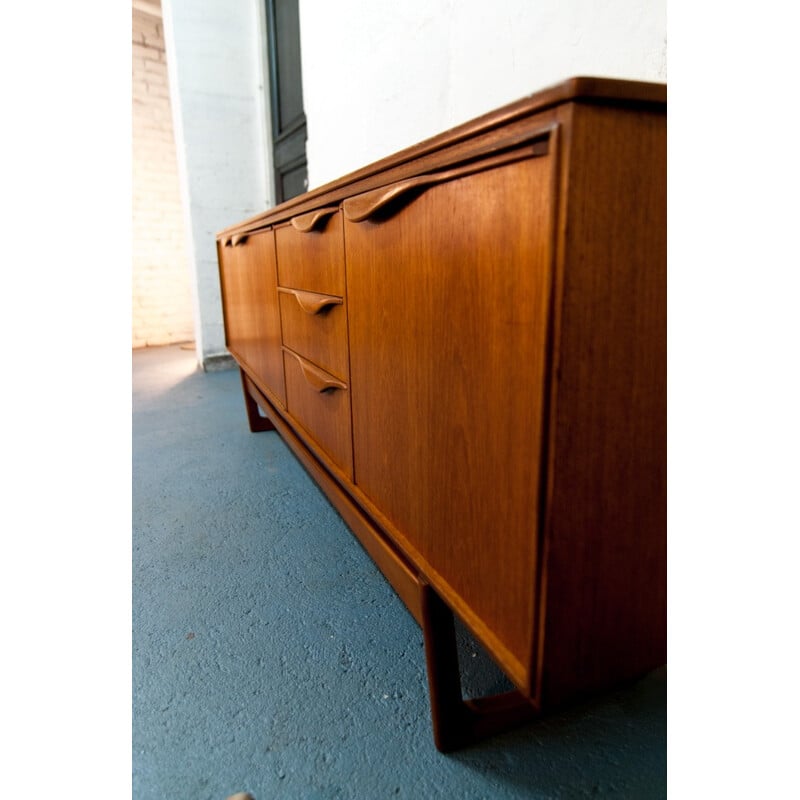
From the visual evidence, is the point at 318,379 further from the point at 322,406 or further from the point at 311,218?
the point at 311,218

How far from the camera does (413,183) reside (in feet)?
2.19

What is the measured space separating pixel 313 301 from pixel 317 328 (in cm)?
6

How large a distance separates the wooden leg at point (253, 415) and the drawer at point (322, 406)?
3.06ft

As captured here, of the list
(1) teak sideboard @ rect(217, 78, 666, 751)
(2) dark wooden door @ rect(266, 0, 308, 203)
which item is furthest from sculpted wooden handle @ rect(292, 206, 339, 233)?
(2) dark wooden door @ rect(266, 0, 308, 203)

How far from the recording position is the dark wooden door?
123 inches

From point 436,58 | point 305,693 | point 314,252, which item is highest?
point 436,58

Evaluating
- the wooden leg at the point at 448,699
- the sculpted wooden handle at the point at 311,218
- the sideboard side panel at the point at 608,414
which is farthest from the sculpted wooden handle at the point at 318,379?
the sideboard side panel at the point at 608,414

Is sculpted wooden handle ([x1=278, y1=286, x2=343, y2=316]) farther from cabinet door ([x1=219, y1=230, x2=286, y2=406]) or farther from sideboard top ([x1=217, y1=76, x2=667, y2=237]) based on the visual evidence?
sideboard top ([x1=217, y1=76, x2=667, y2=237])

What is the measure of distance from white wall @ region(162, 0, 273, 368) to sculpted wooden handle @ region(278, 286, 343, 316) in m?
2.65

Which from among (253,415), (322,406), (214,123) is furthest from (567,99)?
(214,123)

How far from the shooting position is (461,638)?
3.69 feet
